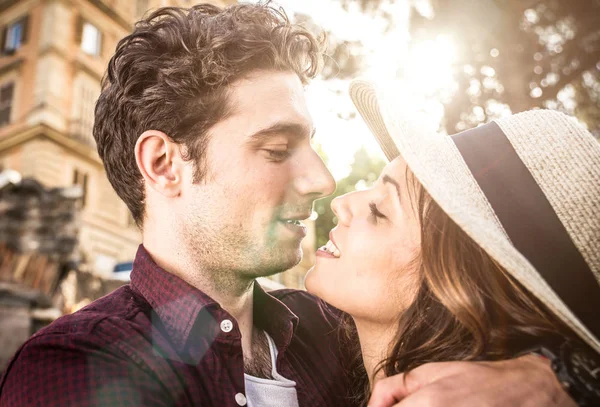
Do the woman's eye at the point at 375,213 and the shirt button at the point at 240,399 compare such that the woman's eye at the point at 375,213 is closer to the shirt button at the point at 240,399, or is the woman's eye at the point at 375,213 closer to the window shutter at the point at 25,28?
the shirt button at the point at 240,399

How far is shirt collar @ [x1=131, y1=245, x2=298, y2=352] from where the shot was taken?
1959 millimetres

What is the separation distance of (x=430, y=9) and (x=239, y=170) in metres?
5.15

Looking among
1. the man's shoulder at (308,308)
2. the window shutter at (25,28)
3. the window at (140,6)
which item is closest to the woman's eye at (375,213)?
the man's shoulder at (308,308)

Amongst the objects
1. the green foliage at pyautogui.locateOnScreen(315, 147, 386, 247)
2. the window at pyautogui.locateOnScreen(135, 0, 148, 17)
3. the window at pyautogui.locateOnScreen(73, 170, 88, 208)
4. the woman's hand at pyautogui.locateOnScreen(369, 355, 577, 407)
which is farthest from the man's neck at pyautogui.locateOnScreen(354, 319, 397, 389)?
the window at pyautogui.locateOnScreen(135, 0, 148, 17)

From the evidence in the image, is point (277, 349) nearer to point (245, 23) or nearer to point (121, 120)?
point (121, 120)

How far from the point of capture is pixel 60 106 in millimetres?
20438

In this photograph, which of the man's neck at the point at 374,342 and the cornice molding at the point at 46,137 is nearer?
the man's neck at the point at 374,342

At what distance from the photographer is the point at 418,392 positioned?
1.43 meters

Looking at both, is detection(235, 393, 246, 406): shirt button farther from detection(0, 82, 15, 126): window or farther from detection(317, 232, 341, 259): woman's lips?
detection(0, 82, 15, 126): window

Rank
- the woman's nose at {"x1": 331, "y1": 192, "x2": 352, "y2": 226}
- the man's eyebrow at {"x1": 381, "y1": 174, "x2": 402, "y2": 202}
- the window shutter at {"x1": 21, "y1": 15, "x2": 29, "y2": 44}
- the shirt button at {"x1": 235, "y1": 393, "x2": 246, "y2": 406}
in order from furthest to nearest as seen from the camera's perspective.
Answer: the window shutter at {"x1": 21, "y1": 15, "x2": 29, "y2": 44}
the woman's nose at {"x1": 331, "y1": 192, "x2": 352, "y2": 226}
the man's eyebrow at {"x1": 381, "y1": 174, "x2": 402, "y2": 202}
the shirt button at {"x1": 235, "y1": 393, "x2": 246, "y2": 406}

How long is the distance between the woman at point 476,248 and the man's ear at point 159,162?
2.77 feet

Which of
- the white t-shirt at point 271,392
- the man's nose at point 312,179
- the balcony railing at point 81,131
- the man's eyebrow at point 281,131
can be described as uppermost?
the balcony railing at point 81,131

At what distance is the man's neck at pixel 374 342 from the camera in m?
2.09

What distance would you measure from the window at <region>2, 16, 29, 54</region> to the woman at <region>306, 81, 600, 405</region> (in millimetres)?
23274
